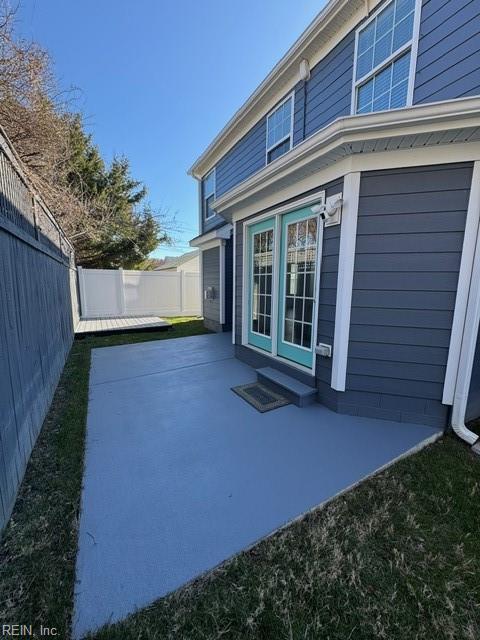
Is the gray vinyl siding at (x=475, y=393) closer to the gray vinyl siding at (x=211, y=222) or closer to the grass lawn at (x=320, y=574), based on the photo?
the grass lawn at (x=320, y=574)

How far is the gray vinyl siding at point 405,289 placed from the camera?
8.29 feet

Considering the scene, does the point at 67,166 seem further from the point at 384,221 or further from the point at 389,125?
the point at 384,221

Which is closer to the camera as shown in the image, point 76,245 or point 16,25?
point 16,25

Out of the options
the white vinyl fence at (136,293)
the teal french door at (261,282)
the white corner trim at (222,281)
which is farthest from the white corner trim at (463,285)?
the white vinyl fence at (136,293)

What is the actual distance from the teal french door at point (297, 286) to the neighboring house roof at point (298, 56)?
315cm

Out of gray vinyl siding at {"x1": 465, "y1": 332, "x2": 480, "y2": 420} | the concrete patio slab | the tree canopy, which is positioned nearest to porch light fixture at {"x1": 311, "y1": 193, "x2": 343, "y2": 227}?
gray vinyl siding at {"x1": 465, "y1": 332, "x2": 480, "y2": 420}

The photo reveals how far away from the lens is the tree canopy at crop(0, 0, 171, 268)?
16.3 feet

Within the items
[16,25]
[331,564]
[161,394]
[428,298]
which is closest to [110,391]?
[161,394]

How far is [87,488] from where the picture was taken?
6.46 feet

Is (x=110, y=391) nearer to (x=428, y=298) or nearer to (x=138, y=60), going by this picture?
(x=428, y=298)

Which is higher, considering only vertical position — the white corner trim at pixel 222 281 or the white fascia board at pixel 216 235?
the white fascia board at pixel 216 235

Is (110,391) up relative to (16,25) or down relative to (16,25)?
down

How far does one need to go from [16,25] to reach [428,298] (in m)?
7.58

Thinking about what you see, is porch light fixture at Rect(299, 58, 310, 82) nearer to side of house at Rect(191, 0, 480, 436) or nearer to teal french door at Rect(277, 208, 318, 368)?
side of house at Rect(191, 0, 480, 436)
